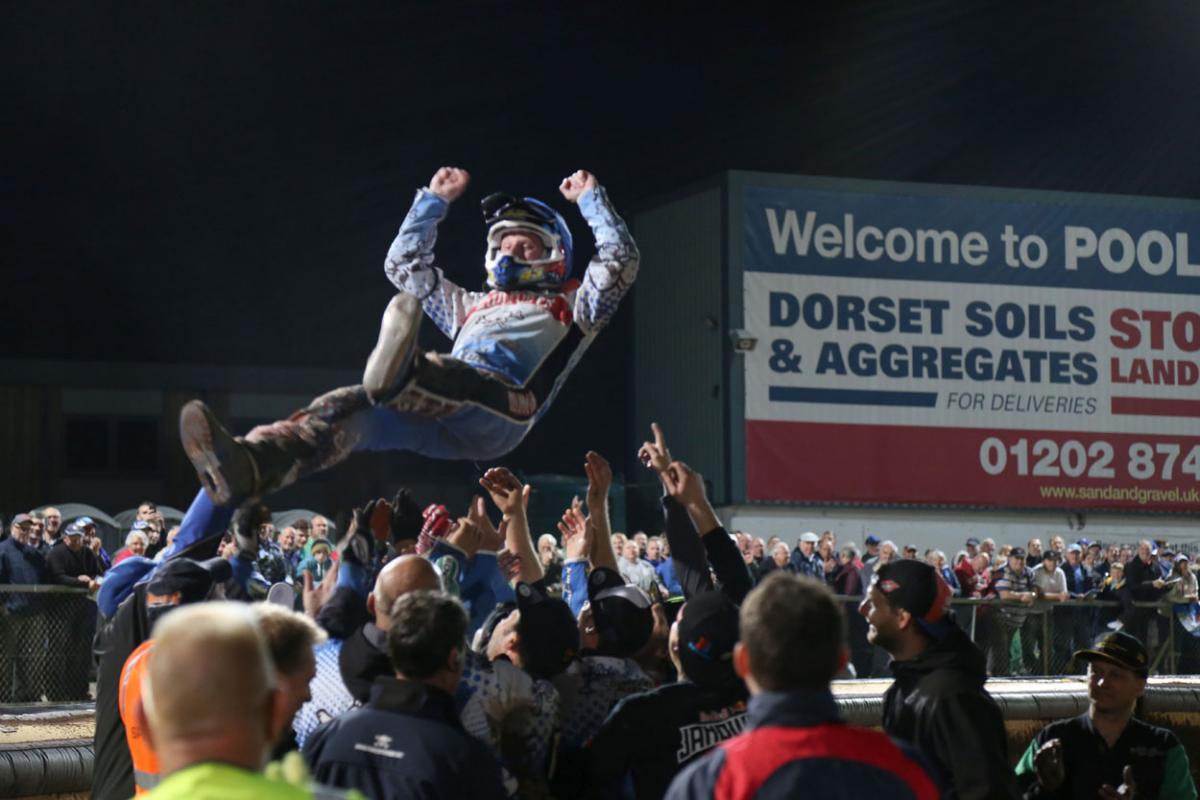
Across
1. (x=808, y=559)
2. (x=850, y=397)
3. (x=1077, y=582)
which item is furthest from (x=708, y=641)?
(x=850, y=397)

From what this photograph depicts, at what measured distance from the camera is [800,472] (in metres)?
28.9

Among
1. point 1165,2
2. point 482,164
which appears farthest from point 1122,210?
point 482,164

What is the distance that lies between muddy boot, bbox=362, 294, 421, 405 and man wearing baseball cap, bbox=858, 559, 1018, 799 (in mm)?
2410

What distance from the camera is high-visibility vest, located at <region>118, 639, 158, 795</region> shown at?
491 cm

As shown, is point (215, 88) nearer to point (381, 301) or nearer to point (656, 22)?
point (381, 301)

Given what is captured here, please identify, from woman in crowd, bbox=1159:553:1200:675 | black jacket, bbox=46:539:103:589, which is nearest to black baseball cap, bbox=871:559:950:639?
black jacket, bbox=46:539:103:589

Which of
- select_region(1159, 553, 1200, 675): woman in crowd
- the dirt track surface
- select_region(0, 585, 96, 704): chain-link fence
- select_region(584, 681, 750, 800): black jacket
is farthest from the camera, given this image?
select_region(1159, 553, 1200, 675): woman in crowd

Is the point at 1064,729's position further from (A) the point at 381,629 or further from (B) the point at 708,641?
(A) the point at 381,629

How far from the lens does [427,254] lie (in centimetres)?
832

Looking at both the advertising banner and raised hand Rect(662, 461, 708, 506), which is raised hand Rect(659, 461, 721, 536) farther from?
the advertising banner

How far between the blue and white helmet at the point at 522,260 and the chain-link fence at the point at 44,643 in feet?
25.3

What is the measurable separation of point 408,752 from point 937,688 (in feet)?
5.20

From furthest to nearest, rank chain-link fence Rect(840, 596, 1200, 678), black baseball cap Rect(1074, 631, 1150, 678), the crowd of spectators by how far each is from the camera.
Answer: chain-link fence Rect(840, 596, 1200, 678)
black baseball cap Rect(1074, 631, 1150, 678)
the crowd of spectators

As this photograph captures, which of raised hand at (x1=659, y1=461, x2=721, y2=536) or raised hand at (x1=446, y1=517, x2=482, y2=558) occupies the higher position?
raised hand at (x1=659, y1=461, x2=721, y2=536)
